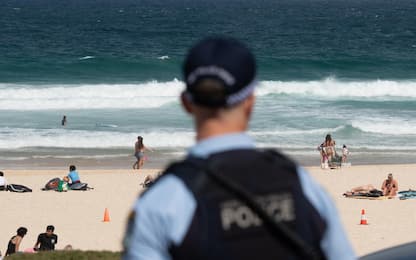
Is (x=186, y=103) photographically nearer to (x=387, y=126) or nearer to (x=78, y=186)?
(x=78, y=186)

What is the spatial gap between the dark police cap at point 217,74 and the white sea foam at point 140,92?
37536mm

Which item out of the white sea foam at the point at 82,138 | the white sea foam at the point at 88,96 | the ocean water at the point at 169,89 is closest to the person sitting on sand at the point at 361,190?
the ocean water at the point at 169,89

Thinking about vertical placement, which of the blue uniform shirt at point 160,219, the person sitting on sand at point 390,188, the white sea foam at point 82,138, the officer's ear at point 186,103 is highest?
the white sea foam at point 82,138

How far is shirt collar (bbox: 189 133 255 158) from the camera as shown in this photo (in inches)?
100

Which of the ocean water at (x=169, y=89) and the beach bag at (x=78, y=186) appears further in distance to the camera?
the ocean water at (x=169, y=89)

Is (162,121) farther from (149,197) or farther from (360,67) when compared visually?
(149,197)

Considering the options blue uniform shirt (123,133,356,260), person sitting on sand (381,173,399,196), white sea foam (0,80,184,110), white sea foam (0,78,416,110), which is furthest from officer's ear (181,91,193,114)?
white sea foam (0,78,416,110)

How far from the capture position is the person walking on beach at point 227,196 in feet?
8.02

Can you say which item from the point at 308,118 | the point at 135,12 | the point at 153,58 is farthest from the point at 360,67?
the point at 135,12

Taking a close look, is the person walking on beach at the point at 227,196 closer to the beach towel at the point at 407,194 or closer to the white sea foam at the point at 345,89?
the beach towel at the point at 407,194

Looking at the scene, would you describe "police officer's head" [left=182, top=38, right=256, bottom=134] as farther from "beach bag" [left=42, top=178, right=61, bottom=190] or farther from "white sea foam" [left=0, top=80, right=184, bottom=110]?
"white sea foam" [left=0, top=80, right=184, bottom=110]

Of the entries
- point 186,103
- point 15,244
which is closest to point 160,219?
point 186,103

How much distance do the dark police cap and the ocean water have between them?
83.4 feet

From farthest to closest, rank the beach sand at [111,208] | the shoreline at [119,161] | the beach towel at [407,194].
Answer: the shoreline at [119,161] → the beach towel at [407,194] → the beach sand at [111,208]
